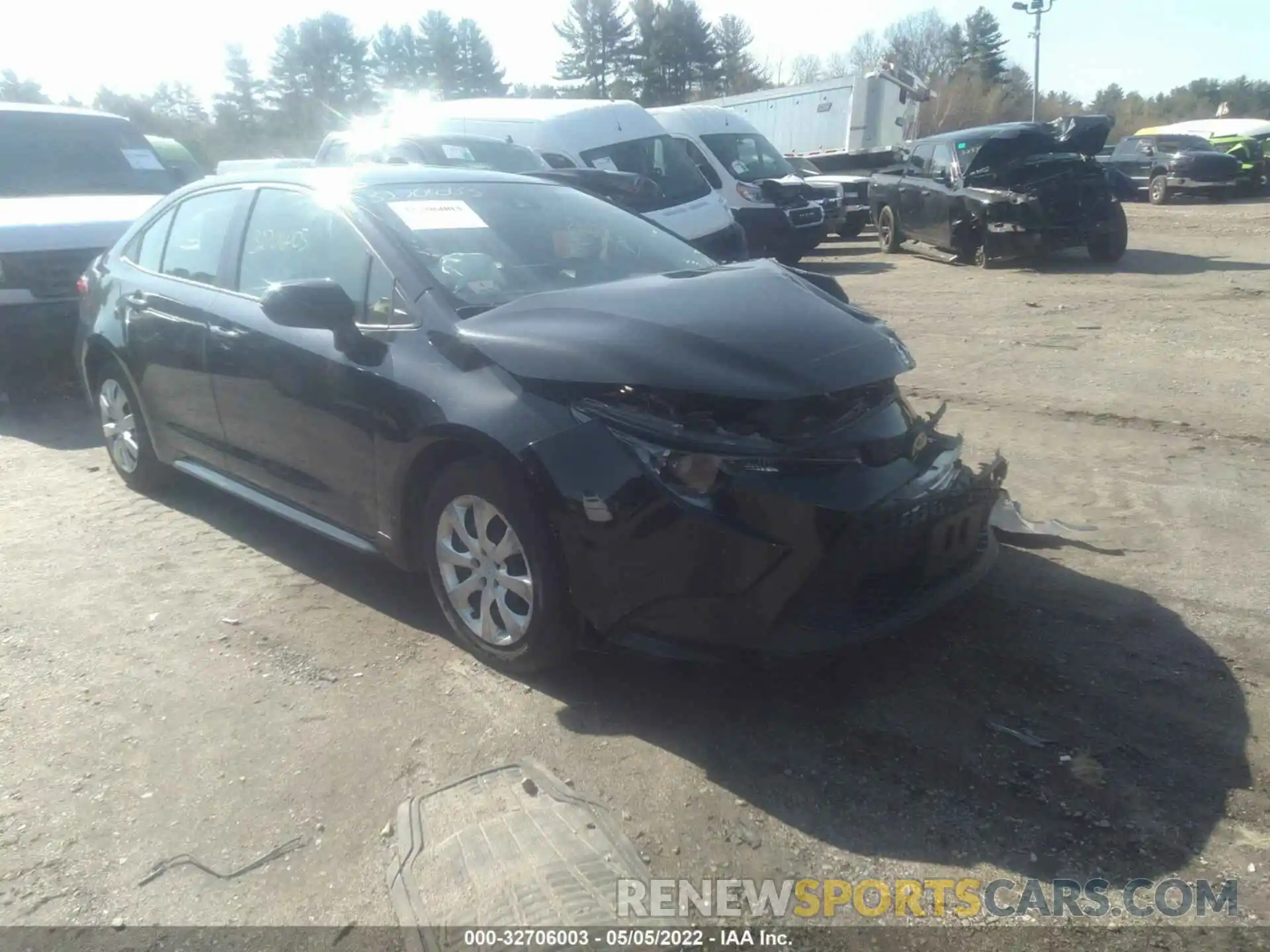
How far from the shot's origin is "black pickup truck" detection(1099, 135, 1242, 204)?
77.4 feet

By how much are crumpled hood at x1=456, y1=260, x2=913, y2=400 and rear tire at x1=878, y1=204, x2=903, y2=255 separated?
13.3 metres

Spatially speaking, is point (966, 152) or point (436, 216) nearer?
point (436, 216)

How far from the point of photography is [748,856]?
2773mm

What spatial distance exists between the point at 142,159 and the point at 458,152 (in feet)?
9.82

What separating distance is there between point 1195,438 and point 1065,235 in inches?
314

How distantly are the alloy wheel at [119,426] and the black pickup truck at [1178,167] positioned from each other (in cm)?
2330

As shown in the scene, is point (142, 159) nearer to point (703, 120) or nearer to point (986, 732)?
point (703, 120)

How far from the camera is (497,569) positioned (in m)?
3.58

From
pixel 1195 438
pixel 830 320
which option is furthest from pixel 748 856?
pixel 1195 438

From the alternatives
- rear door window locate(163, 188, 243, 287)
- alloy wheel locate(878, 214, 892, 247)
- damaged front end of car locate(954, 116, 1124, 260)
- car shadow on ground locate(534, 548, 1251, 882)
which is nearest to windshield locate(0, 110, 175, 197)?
Answer: rear door window locate(163, 188, 243, 287)

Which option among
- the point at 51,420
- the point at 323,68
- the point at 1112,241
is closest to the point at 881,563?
the point at 51,420

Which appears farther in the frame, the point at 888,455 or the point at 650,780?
the point at 888,455

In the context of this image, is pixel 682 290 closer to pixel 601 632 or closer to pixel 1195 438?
pixel 601 632

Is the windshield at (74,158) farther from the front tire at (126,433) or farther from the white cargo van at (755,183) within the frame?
the white cargo van at (755,183)
